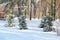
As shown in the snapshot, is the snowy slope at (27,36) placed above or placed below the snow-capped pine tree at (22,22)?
below

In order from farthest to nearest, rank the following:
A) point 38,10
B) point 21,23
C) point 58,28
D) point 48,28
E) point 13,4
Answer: point 38,10, point 13,4, point 21,23, point 48,28, point 58,28

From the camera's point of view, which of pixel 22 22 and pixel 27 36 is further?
pixel 22 22

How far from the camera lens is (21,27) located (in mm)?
10414

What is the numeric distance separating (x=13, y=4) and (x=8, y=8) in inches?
A: 34.0

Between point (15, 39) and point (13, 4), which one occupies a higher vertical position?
point (13, 4)

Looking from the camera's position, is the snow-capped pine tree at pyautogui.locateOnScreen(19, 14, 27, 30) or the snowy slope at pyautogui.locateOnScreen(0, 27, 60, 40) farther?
the snow-capped pine tree at pyautogui.locateOnScreen(19, 14, 27, 30)

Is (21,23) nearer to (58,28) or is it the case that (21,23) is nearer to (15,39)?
(58,28)

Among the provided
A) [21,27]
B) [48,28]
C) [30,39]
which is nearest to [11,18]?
[21,27]

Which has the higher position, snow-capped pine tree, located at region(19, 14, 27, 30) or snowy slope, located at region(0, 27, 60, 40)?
snow-capped pine tree, located at region(19, 14, 27, 30)

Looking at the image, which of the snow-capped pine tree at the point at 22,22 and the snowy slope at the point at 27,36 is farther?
the snow-capped pine tree at the point at 22,22

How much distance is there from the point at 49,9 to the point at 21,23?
618 cm

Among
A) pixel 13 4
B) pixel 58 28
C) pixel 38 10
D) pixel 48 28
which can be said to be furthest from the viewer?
pixel 38 10

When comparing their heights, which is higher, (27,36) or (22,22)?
(22,22)

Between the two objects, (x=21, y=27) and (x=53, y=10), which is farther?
(x=53, y=10)
